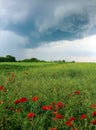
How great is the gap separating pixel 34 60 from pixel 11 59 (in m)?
2.47

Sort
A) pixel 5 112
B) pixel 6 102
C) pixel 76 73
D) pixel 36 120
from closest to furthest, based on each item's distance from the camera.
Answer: pixel 36 120 → pixel 5 112 → pixel 6 102 → pixel 76 73

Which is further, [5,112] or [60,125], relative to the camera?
[5,112]

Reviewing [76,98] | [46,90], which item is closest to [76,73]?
[46,90]

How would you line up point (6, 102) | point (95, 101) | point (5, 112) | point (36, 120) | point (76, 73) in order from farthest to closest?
point (76, 73) → point (95, 101) → point (6, 102) → point (5, 112) → point (36, 120)

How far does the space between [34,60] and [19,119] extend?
2708cm

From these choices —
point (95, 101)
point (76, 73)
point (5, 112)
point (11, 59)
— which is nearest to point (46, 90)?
point (95, 101)

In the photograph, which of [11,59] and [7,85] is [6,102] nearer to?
[7,85]

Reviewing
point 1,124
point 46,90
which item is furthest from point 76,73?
point 1,124

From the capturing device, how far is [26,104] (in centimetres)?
812

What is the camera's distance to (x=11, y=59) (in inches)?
1307

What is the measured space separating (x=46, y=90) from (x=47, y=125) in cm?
356

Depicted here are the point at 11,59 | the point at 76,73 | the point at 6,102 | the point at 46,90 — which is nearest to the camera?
the point at 6,102

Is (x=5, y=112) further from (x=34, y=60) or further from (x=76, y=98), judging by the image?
(x=34, y=60)

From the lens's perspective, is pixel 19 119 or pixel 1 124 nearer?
pixel 1 124
